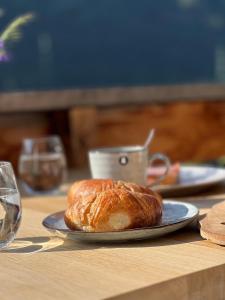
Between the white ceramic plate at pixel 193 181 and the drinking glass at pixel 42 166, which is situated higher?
the drinking glass at pixel 42 166

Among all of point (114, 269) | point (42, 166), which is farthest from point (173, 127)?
point (114, 269)

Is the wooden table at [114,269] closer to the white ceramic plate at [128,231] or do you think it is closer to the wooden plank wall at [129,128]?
the white ceramic plate at [128,231]

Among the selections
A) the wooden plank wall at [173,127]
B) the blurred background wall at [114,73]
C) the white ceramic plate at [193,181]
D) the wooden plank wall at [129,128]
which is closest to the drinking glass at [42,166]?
the white ceramic plate at [193,181]

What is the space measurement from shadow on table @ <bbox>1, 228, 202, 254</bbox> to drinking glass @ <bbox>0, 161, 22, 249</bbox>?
2 centimetres

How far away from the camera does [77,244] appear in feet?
3.02

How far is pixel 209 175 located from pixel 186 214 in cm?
47

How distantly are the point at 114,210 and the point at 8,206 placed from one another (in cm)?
13

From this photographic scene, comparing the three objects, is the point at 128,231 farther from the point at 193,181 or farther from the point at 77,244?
the point at 193,181

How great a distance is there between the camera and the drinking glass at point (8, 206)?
89 centimetres

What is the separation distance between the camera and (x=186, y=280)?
29.2 inches

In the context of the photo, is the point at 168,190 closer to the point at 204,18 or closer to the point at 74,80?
the point at 74,80

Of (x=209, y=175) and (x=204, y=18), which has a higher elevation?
(x=204, y=18)

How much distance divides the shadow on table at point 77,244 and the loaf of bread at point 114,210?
0.07 feet

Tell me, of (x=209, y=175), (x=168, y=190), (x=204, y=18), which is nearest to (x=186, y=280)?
(x=168, y=190)
